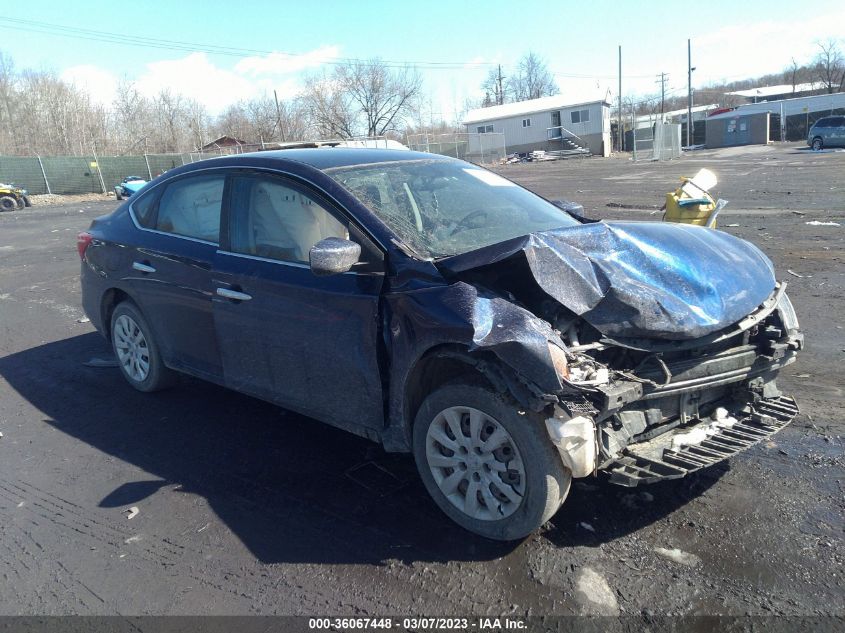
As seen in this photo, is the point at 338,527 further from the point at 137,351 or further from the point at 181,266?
the point at 137,351

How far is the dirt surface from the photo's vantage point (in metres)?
2.82

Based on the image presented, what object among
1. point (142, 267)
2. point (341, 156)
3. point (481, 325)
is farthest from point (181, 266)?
point (481, 325)

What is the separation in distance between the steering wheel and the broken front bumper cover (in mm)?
1529

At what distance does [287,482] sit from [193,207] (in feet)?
7.01

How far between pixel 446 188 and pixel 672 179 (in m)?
21.2

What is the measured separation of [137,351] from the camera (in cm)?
530

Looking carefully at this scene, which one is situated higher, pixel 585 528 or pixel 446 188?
pixel 446 188

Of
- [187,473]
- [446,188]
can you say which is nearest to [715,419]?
[446,188]

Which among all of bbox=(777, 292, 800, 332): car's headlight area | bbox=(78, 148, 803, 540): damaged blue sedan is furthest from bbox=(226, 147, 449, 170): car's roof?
bbox=(777, 292, 800, 332): car's headlight area

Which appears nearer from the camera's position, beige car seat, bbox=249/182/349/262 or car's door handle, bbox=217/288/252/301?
beige car seat, bbox=249/182/349/262

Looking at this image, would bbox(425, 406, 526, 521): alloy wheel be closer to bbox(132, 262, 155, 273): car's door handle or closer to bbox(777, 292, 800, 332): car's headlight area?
bbox(777, 292, 800, 332): car's headlight area

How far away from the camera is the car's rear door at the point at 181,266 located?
4422 mm

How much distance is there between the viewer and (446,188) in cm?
419

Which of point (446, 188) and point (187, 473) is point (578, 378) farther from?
point (187, 473)
